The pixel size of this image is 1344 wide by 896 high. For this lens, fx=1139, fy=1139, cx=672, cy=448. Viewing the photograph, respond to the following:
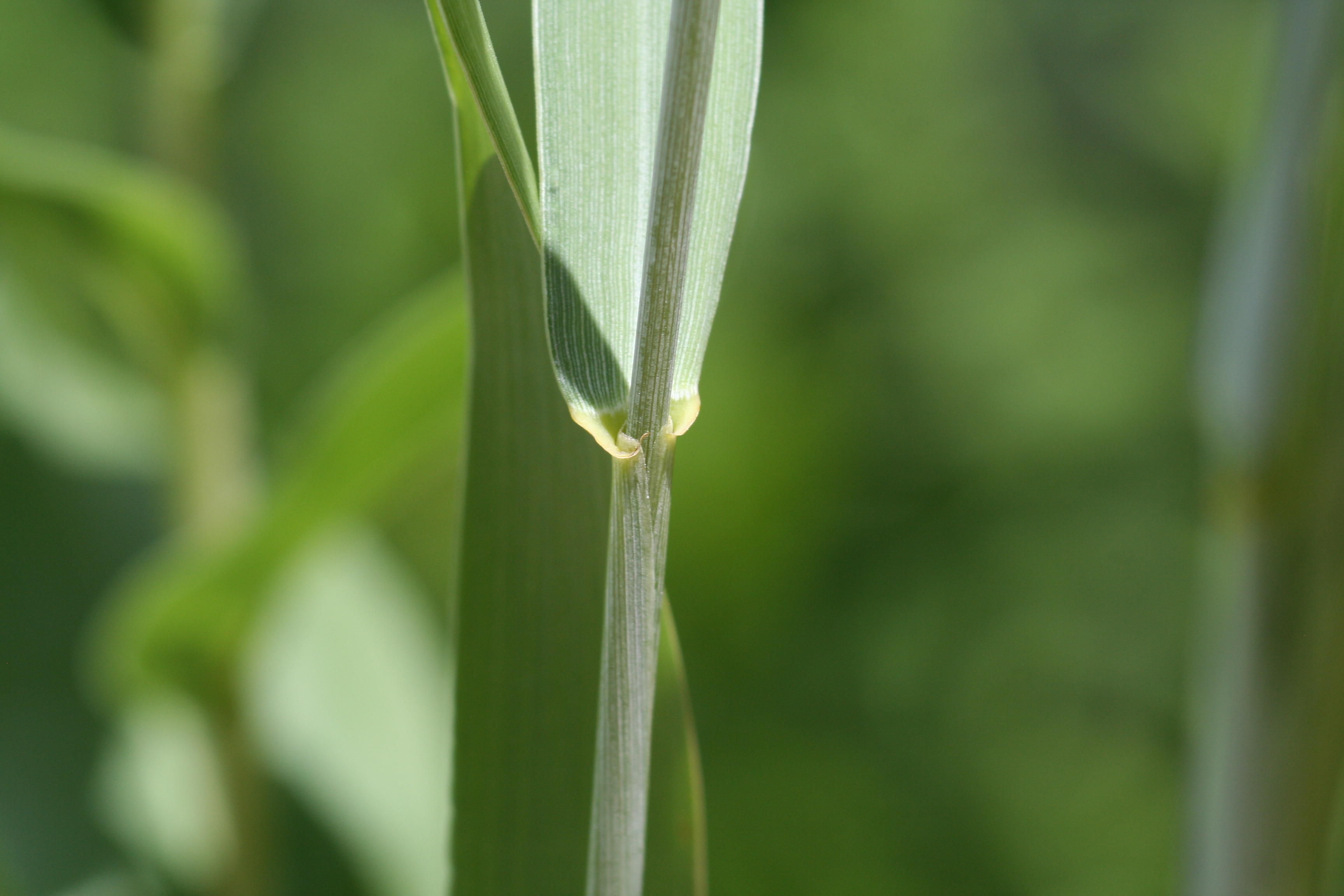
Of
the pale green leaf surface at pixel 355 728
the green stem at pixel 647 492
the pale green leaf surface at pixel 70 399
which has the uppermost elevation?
the green stem at pixel 647 492

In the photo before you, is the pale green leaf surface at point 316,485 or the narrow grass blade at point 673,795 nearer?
the narrow grass blade at point 673,795

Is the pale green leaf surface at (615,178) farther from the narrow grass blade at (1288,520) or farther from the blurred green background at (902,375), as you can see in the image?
the blurred green background at (902,375)

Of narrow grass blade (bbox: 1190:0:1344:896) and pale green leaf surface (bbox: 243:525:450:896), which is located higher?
narrow grass blade (bbox: 1190:0:1344:896)

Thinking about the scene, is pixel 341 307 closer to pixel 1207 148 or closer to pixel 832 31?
pixel 832 31

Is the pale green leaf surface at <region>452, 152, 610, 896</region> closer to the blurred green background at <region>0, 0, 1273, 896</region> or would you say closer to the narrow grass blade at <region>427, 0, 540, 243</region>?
the narrow grass blade at <region>427, 0, 540, 243</region>

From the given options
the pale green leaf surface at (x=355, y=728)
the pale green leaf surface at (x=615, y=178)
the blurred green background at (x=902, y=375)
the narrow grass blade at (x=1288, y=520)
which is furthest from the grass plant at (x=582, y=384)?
the blurred green background at (x=902, y=375)

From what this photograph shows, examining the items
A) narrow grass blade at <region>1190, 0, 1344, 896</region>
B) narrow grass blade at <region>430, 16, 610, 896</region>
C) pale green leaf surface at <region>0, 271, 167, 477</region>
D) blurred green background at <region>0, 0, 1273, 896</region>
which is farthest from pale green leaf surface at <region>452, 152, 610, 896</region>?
blurred green background at <region>0, 0, 1273, 896</region>

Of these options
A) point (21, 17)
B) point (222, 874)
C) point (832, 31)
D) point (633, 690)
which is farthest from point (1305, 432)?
point (21, 17)
